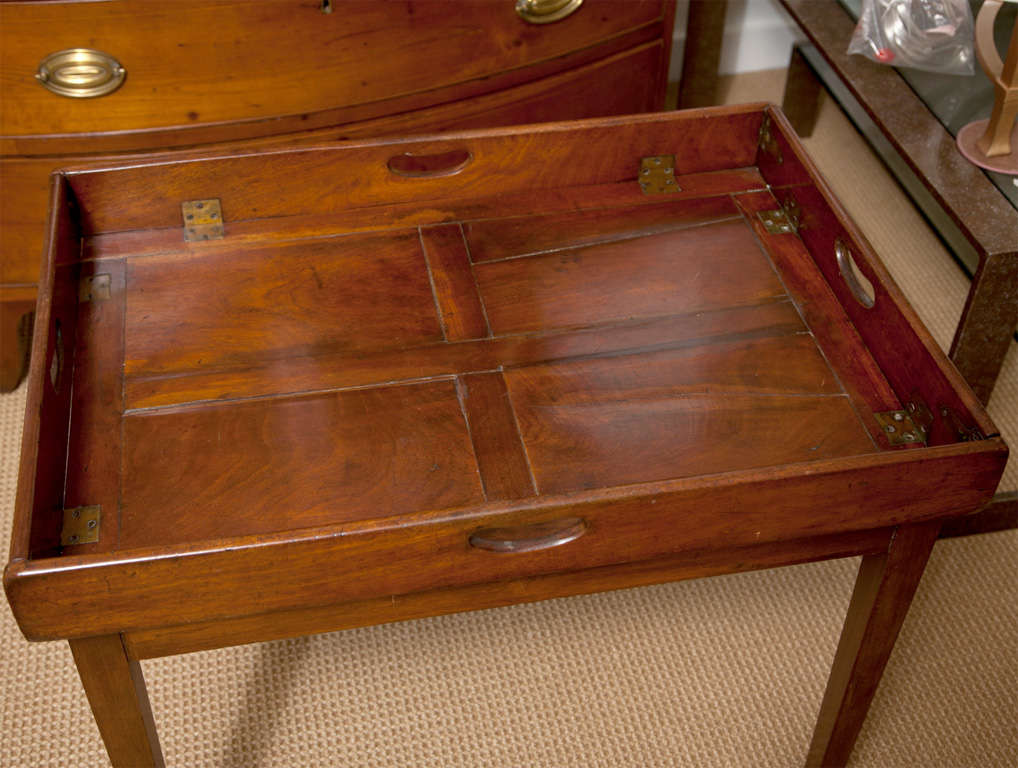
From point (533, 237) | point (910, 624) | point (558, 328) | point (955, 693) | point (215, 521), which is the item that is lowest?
point (955, 693)

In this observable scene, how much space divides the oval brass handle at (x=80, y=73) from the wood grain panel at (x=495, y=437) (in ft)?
2.42

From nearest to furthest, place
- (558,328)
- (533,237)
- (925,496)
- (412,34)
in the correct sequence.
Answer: (925,496)
(558,328)
(533,237)
(412,34)

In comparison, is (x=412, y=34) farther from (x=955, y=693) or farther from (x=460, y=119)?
(x=955, y=693)

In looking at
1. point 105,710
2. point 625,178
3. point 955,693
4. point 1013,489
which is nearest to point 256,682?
point 105,710

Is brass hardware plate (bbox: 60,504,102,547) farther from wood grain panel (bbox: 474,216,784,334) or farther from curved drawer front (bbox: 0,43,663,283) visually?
curved drawer front (bbox: 0,43,663,283)

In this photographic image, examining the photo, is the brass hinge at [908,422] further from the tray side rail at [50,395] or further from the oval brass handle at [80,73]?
the oval brass handle at [80,73]

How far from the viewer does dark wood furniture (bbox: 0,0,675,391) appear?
1.54 meters

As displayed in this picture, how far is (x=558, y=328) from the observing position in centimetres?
131

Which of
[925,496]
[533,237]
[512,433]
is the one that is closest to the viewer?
[925,496]

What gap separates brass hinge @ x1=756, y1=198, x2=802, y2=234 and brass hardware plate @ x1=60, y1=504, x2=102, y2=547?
2.86 feet

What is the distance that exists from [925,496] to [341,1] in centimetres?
106

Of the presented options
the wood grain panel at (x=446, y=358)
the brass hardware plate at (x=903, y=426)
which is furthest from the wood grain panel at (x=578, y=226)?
the brass hardware plate at (x=903, y=426)

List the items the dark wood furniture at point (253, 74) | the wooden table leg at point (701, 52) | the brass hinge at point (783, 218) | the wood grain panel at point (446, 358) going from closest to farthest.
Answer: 1. the wood grain panel at point (446, 358)
2. the brass hinge at point (783, 218)
3. the dark wood furniture at point (253, 74)
4. the wooden table leg at point (701, 52)

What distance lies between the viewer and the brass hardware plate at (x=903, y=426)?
3.85 feet
